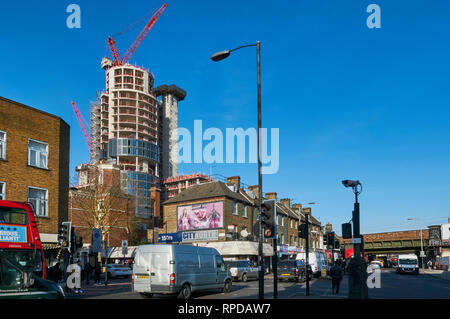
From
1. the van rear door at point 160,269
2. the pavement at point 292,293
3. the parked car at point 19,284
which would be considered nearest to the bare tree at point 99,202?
the pavement at point 292,293

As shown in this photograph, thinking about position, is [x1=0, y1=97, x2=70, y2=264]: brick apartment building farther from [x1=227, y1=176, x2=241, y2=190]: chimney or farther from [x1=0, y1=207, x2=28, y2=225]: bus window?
[x1=227, y1=176, x2=241, y2=190]: chimney

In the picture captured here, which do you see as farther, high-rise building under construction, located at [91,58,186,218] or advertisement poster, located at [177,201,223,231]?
high-rise building under construction, located at [91,58,186,218]

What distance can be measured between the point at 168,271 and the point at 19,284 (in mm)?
9246

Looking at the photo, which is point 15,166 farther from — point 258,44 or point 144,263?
point 258,44

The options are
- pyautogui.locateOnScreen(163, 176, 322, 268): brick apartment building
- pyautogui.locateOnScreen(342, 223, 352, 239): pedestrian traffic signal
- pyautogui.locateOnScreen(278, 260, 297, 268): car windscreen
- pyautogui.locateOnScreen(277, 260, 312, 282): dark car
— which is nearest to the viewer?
pyautogui.locateOnScreen(342, 223, 352, 239): pedestrian traffic signal

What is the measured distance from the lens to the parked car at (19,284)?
→ 29.2 feet

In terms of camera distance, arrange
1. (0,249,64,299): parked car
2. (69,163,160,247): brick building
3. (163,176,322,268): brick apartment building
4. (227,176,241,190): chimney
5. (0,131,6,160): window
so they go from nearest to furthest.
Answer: (0,249,64,299): parked car < (0,131,6,160): window < (163,176,322,268): brick apartment building < (69,163,160,247): brick building < (227,176,241,190): chimney

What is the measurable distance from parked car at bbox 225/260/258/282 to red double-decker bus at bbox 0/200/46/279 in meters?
17.6

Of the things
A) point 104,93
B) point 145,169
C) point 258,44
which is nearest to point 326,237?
point 258,44

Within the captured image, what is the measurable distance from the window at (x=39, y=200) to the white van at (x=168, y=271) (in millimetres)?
10728

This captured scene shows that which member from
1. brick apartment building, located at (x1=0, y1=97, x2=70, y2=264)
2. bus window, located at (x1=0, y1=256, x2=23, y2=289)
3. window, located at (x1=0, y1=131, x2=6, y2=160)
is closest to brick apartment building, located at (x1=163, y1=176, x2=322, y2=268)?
brick apartment building, located at (x1=0, y1=97, x2=70, y2=264)

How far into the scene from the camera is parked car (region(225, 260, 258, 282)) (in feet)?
106

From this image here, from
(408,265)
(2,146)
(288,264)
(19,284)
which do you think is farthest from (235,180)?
(19,284)

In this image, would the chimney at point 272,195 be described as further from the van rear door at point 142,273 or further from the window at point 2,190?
the van rear door at point 142,273
